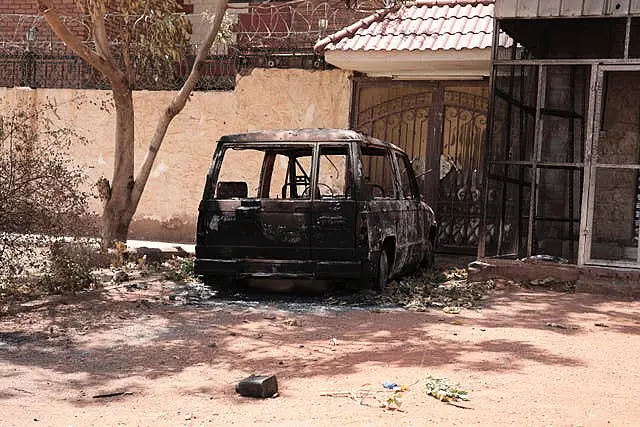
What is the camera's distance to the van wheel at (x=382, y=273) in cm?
853

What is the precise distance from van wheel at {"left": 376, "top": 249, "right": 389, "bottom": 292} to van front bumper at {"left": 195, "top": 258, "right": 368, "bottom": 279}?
412 millimetres

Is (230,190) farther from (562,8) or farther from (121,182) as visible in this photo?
(562,8)

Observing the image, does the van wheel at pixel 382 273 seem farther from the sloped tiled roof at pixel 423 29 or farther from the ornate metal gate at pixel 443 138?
the ornate metal gate at pixel 443 138

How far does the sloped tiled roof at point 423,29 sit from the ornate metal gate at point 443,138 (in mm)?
1057

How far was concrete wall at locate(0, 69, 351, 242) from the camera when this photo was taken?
1312cm

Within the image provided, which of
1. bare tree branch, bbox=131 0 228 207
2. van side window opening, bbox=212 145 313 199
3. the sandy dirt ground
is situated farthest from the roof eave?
the sandy dirt ground

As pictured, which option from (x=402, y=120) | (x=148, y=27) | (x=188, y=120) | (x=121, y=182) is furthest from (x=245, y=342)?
(x=188, y=120)

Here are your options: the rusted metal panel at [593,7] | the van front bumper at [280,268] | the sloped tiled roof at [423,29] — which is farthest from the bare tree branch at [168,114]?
the rusted metal panel at [593,7]

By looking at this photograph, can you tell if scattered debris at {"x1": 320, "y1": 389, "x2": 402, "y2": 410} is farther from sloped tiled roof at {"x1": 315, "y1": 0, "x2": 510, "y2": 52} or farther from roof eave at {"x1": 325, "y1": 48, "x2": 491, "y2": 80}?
roof eave at {"x1": 325, "y1": 48, "x2": 491, "y2": 80}

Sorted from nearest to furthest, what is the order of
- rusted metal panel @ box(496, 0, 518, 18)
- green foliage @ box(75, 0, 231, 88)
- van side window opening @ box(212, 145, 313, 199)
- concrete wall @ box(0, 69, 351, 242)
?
1. van side window opening @ box(212, 145, 313, 199)
2. rusted metal panel @ box(496, 0, 518, 18)
3. green foliage @ box(75, 0, 231, 88)
4. concrete wall @ box(0, 69, 351, 242)

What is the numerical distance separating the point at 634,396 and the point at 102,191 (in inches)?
296

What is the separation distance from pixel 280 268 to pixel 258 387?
11.1 ft

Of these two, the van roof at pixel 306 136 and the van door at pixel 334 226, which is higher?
the van roof at pixel 306 136

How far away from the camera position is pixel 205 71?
14.0 meters
